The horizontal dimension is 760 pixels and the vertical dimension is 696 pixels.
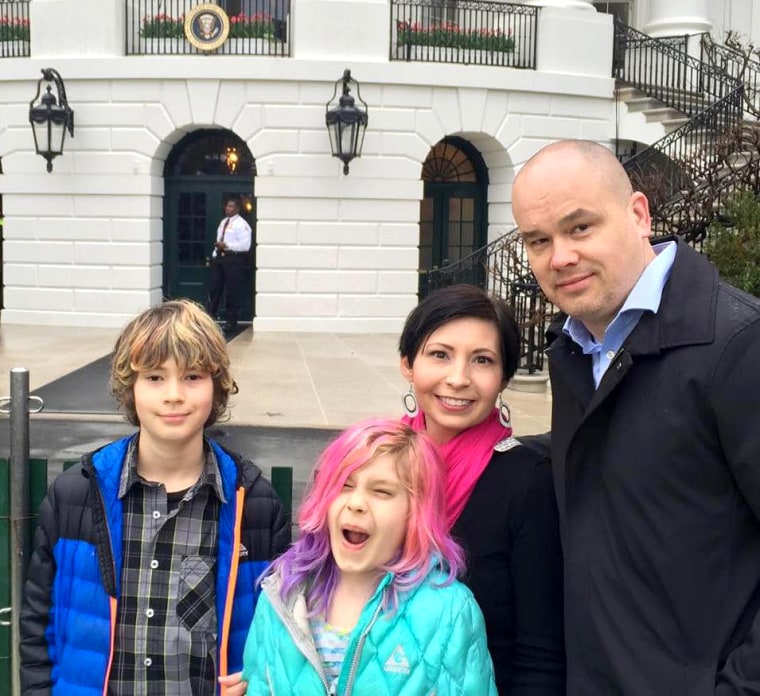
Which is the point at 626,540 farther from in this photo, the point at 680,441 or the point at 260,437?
the point at 260,437

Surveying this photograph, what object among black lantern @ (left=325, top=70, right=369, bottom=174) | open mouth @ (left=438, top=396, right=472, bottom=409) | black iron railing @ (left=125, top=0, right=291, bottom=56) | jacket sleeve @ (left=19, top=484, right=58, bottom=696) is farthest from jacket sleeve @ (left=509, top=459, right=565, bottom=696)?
black iron railing @ (left=125, top=0, right=291, bottom=56)

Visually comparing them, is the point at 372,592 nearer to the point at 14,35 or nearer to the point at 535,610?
the point at 535,610

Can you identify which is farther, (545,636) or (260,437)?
(260,437)

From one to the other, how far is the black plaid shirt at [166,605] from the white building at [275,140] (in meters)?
15.0

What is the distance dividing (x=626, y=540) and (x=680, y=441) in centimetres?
27

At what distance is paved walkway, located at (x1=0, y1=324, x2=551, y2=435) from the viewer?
385 inches

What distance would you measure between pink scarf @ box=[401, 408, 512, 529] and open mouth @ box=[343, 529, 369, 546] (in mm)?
227

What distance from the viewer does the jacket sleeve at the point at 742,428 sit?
179cm

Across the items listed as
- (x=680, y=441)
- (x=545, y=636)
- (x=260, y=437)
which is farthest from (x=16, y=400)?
(x=260, y=437)

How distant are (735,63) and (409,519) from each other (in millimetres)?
20826

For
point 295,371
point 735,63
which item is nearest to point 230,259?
point 295,371

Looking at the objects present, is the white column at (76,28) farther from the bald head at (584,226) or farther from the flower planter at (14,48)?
the bald head at (584,226)

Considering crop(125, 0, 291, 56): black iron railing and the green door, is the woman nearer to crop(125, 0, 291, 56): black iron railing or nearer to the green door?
crop(125, 0, 291, 56): black iron railing

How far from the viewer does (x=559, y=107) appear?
18.4 m
